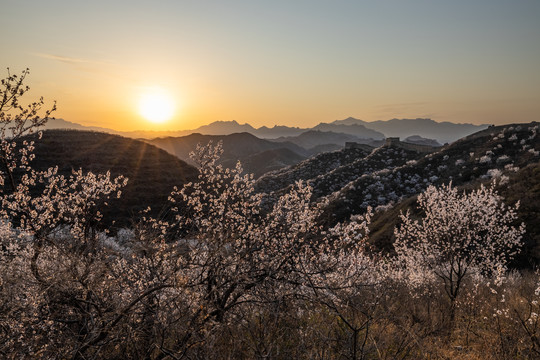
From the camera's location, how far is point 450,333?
30.0 ft

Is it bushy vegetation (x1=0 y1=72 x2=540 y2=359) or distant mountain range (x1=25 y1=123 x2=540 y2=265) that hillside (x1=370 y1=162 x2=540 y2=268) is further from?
bushy vegetation (x1=0 y1=72 x2=540 y2=359)

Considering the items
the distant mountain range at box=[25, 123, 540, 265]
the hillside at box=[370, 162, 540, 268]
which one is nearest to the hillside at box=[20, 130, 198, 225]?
the distant mountain range at box=[25, 123, 540, 265]

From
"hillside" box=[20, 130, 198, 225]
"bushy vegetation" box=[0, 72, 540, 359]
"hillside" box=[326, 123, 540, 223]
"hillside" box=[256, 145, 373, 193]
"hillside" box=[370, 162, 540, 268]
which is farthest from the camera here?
"hillside" box=[256, 145, 373, 193]

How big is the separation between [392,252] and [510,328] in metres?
20.3

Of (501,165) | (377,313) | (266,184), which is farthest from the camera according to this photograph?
(266,184)

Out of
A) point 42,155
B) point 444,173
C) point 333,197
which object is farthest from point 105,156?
point 444,173

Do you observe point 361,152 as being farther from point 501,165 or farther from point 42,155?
point 42,155

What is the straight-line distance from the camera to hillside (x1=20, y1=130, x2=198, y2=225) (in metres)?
41.4

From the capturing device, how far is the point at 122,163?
171ft

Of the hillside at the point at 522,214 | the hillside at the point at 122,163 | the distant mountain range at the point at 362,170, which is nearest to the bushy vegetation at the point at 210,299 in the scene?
the hillside at the point at 522,214

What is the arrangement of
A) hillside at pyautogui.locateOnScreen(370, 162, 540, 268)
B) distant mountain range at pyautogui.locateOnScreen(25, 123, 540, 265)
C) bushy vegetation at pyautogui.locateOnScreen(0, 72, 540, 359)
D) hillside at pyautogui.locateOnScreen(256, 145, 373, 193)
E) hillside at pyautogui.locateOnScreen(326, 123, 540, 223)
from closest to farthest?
1. bushy vegetation at pyautogui.locateOnScreen(0, 72, 540, 359)
2. hillside at pyautogui.locateOnScreen(370, 162, 540, 268)
3. distant mountain range at pyautogui.locateOnScreen(25, 123, 540, 265)
4. hillside at pyautogui.locateOnScreen(326, 123, 540, 223)
5. hillside at pyautogui.locateOnScreen(256, 145, 373, 193)

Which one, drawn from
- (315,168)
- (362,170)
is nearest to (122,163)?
(362,170)

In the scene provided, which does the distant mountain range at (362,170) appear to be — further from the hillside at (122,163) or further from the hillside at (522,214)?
the hillside at (522,214)

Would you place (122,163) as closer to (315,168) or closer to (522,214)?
(315,168)
